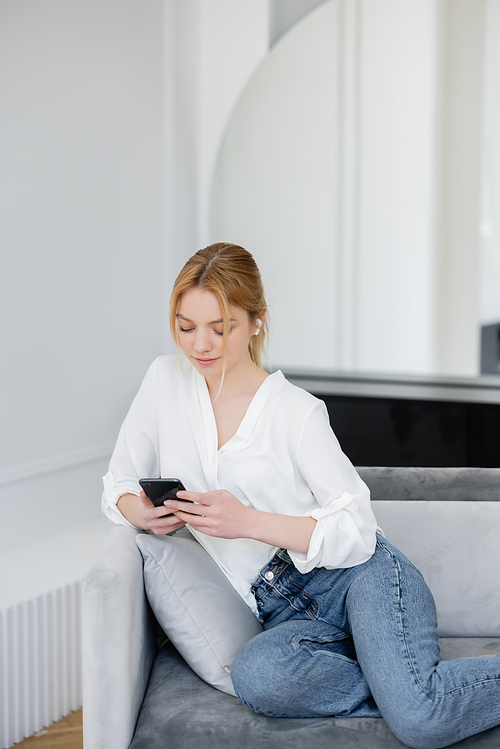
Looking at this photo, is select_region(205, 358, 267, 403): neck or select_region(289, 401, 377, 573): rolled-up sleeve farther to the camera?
select_region(205, 358, 267, 403): neck

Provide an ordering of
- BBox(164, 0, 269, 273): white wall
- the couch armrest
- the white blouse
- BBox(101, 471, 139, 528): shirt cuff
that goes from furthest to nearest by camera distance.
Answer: BBox(164, 0, 269, 273): white wall → BBox(101, 471, 139, 528): shirt cuff → the white blouse → the couch armrest

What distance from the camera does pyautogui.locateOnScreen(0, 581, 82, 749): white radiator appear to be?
2041 mm

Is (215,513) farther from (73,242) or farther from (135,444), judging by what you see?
(73,242)

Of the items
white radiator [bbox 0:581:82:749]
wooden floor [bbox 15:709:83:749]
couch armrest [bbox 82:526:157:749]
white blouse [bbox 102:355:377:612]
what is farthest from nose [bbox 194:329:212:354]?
wooden floor [bbox 15:709:83:749]

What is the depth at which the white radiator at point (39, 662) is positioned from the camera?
2.04m

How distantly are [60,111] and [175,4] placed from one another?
37.4 inches

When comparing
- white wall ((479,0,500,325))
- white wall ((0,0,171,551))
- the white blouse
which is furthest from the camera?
white wall ((479,0,500,325))

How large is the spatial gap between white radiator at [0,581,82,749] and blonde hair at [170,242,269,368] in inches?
43.4

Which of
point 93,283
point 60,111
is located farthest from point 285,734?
point 60,111

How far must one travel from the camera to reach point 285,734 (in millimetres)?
1305

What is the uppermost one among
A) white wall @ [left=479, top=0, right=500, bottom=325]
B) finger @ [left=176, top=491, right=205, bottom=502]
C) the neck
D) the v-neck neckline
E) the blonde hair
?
white wall @ [left=479, top=0, right=500, bottom=325]

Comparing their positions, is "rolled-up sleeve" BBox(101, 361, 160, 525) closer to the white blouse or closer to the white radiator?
the white blouse

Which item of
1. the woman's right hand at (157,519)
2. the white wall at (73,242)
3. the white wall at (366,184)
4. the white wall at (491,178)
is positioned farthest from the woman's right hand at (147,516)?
the white wall at (491,178)

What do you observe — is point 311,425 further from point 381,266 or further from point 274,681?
point 381,266
